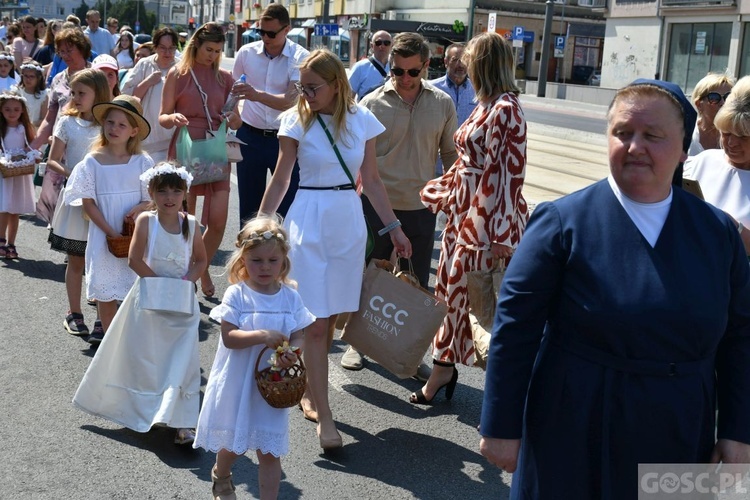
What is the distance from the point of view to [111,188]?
5.96 meters

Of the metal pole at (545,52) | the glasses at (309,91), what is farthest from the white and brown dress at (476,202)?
the metal pole at (545,52)

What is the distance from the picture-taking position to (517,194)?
5340 millimetres

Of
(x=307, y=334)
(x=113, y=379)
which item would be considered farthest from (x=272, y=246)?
(x=113, y=379)

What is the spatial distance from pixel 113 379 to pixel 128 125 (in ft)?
5.59

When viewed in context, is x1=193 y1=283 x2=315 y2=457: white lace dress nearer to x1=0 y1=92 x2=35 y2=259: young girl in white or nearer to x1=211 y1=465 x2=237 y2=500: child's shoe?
x1=211 y1=465 x2=237 y2=500: child's shoe

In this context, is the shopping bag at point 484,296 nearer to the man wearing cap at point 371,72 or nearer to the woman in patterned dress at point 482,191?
the woman in patterned dress at point 482,191

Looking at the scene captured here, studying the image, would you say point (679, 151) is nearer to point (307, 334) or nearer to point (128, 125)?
point (307, 334)

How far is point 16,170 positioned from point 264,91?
302cm

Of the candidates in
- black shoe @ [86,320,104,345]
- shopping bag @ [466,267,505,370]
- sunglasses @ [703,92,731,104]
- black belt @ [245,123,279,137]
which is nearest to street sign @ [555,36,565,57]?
black belt @ [245,123,279,137]

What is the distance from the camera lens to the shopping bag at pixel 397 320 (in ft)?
16.9

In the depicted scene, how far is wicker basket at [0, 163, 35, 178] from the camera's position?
9.05 m

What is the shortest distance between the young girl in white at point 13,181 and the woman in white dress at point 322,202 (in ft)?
15.8

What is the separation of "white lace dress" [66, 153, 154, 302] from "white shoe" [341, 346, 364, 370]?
1.40 metres

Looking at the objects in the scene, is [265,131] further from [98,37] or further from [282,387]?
[98,37]
